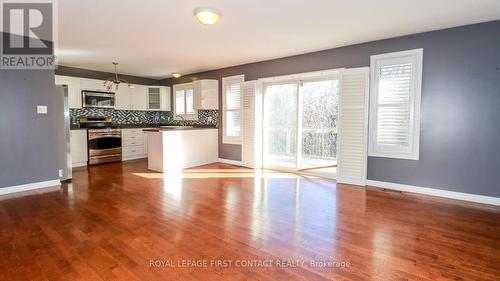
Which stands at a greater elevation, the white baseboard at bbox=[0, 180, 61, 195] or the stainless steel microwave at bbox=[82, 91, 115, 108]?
the stainless steel microwave at bbox=[82, 91, 115, 108]

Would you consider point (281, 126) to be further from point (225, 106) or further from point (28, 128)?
point (28, 128)

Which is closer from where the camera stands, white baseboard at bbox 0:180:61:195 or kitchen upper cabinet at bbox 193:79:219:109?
white baseboard at bbox 0:180:61:195

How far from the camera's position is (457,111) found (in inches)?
143

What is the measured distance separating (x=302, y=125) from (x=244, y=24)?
254cm

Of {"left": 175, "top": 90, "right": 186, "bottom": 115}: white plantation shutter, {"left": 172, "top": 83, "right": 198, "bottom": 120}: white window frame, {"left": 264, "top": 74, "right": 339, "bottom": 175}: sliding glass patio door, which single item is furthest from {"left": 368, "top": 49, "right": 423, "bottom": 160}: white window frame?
{"left": 175, "top": 90, "right": 186, "bottom": 115}: white plantation shutter

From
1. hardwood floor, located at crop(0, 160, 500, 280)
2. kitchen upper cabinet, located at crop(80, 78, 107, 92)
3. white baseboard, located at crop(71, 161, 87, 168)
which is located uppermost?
kitchen upper cabinet, located at crop(80, 78, 107, 92)

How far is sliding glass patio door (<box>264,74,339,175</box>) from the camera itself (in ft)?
16.8

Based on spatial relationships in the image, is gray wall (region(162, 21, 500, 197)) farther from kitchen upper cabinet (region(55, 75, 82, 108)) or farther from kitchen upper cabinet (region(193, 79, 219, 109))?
kitchen upper cabinet (region(55, 75, 82, 108))

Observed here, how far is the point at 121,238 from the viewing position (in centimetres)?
252

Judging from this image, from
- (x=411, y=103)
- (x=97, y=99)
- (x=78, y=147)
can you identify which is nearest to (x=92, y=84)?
(x=97, y=99)

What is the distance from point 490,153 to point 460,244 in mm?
1803

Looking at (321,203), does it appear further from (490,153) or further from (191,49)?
(191,49)

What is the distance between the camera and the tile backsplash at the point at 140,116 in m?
6.70

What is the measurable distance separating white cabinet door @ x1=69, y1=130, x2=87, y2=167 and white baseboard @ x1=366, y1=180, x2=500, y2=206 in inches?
244
